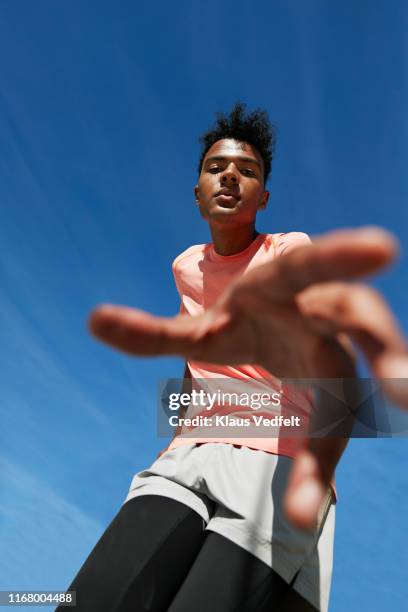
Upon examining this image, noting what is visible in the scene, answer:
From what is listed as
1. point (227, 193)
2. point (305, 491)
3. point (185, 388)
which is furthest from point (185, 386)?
point (305, 491)

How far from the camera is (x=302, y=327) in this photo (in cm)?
105

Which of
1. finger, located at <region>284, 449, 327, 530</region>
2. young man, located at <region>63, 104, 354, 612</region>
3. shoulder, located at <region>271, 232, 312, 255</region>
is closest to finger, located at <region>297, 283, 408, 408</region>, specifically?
finger, located at <region>284, 449, 327, 530</region>

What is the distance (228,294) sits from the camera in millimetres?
1109

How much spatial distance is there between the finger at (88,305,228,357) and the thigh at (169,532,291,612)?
1.11m

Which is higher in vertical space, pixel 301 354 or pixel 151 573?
pixel 301 354

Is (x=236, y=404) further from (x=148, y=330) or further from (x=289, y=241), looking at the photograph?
(x=148, y=330)

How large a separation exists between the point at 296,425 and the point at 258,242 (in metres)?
0.98

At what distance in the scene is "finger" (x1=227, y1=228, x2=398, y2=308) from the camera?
0.79 metres

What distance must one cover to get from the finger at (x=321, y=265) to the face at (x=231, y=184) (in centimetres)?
169

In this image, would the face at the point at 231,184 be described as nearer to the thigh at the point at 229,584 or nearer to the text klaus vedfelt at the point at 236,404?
the text klaus vedfelt at the point at 236,404

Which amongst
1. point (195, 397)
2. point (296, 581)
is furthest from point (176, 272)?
point (296, 581)

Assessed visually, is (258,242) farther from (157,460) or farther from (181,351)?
(181,351)

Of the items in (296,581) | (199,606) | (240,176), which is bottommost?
(199,606)

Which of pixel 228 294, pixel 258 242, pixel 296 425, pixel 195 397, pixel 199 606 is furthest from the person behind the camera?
pixel 258 242
